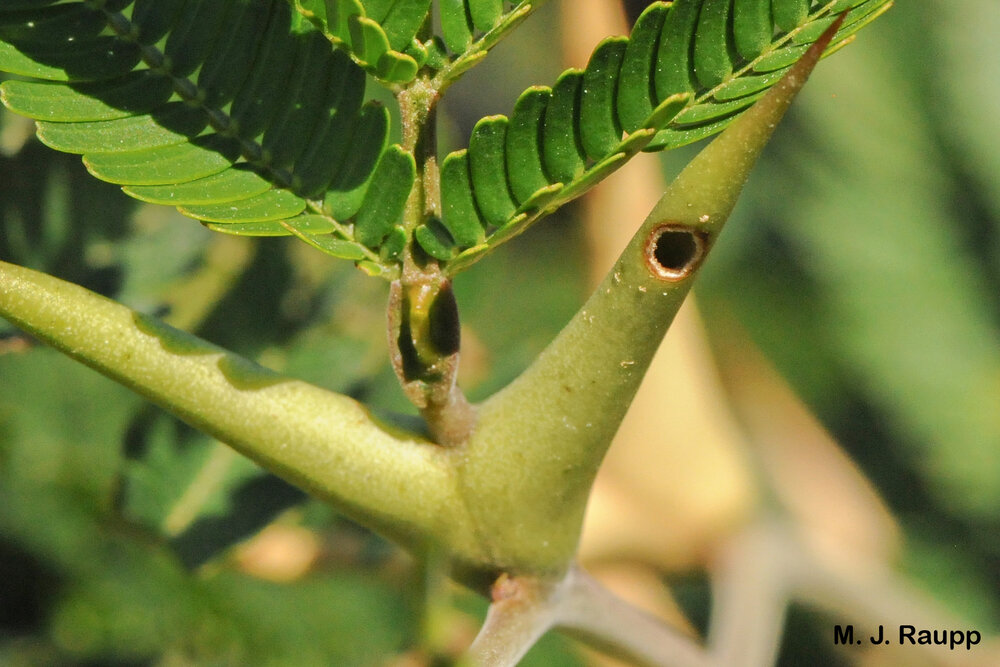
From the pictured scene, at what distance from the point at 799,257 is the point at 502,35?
0.88 m

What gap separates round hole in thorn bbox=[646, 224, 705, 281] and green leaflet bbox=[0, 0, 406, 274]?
98 millimetres

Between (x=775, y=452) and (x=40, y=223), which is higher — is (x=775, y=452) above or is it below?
below

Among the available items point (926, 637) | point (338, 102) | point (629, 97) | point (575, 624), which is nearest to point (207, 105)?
point (338, 102)

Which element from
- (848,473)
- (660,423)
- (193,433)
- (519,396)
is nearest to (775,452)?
(848,473)

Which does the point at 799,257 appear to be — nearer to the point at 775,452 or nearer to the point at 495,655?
the point at 775,452

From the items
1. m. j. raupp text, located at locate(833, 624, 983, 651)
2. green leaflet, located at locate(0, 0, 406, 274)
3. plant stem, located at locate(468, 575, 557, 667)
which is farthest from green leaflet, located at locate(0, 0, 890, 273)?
m. j. raupp text, located at locate(833, 624, 983, 651)

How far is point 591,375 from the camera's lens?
1.08 ft

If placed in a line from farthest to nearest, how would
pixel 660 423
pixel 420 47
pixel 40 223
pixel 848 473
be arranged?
pixel 848 473 < pixel 660 423 < pixel 40 223 < pixel 420 47

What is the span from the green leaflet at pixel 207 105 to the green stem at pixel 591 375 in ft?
0.28

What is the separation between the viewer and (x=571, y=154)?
349mm

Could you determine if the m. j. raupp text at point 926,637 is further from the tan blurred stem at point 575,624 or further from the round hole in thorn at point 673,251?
the round hole in thorn at point 673,251

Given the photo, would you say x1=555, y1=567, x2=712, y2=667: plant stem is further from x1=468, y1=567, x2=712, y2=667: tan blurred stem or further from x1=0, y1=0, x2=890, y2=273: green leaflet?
x1=0, y1=0, x2=890, y2=273: green leaflet

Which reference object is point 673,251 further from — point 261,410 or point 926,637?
point 926,637

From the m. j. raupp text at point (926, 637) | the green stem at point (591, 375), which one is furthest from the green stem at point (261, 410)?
the m. j. raupp text at point (926, 637)
